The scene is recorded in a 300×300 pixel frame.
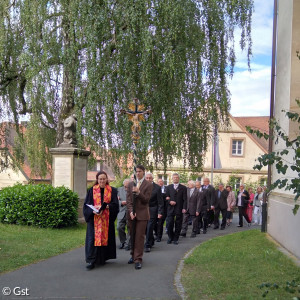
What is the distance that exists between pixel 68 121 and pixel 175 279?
9.30 meters

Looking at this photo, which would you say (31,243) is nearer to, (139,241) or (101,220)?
(101,220)

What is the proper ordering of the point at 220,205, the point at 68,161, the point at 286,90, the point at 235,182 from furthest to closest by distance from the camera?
the point at 235,182
the point at 220,205
the point at 68,161
the point at 286,90

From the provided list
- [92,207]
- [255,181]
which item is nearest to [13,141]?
[92,207]

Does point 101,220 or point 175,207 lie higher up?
point 101,220

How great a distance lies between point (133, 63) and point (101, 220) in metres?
6.70

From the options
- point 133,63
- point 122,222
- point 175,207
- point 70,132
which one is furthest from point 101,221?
point 70,132

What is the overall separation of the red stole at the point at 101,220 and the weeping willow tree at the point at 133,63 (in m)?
5.56

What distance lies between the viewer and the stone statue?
15797mm

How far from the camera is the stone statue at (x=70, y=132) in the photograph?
15797 mm

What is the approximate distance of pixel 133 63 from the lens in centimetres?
1416

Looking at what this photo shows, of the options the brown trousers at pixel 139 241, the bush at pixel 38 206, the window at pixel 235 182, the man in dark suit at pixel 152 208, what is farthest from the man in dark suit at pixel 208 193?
the window at pixel 235 182

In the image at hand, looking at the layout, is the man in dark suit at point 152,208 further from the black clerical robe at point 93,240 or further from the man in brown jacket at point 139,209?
the black clerical robe at point 93,240

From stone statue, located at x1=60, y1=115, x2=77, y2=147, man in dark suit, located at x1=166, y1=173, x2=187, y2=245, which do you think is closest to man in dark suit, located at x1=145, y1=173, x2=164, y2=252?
man in dark suit, located at x1=166, y1=173, x2=187, y2=245

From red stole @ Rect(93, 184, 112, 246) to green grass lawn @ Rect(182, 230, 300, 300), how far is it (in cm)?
160
